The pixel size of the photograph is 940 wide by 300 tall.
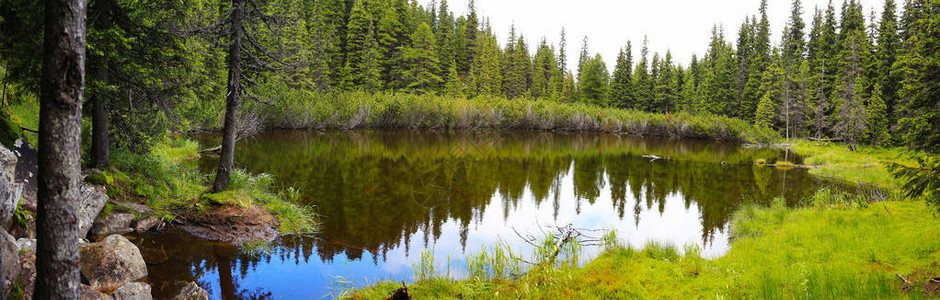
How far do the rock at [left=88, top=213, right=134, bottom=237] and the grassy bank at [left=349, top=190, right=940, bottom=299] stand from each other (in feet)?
18.5

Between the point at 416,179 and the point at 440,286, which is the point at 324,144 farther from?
the point at 440,286

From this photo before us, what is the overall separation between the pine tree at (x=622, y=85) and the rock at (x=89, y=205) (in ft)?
231

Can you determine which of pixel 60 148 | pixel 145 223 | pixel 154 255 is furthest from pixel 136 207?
pixel 60 148

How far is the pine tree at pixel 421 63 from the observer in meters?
61.2

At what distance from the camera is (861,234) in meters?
8.63

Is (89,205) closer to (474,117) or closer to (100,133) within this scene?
(100,133)

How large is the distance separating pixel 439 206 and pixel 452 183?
418 cm

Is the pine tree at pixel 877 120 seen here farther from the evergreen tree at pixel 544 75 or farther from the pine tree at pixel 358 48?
the pine tree at pixel 358 48

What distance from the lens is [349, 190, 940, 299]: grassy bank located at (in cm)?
572

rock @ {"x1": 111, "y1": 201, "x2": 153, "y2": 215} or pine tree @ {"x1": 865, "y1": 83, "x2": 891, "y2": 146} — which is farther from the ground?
pine tree @ {"x1": 865, "y1": 83, "x2": 891, "y2": 146}

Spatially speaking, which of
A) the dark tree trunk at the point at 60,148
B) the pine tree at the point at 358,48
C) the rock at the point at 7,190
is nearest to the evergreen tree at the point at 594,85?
the pine tree at the point at 358,48

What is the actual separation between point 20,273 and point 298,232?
5.90 metres

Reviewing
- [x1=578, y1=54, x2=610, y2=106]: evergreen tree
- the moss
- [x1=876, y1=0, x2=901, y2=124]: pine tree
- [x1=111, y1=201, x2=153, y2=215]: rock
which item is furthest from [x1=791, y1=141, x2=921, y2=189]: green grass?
[x1=578, y1=54, x2=610, y2=106]: evergreen tree

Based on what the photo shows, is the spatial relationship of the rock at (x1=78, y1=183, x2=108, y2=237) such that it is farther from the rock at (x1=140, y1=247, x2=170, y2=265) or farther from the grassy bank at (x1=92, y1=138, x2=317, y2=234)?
the rock at (x1=140, y1=247, x2=170, y2=265)
